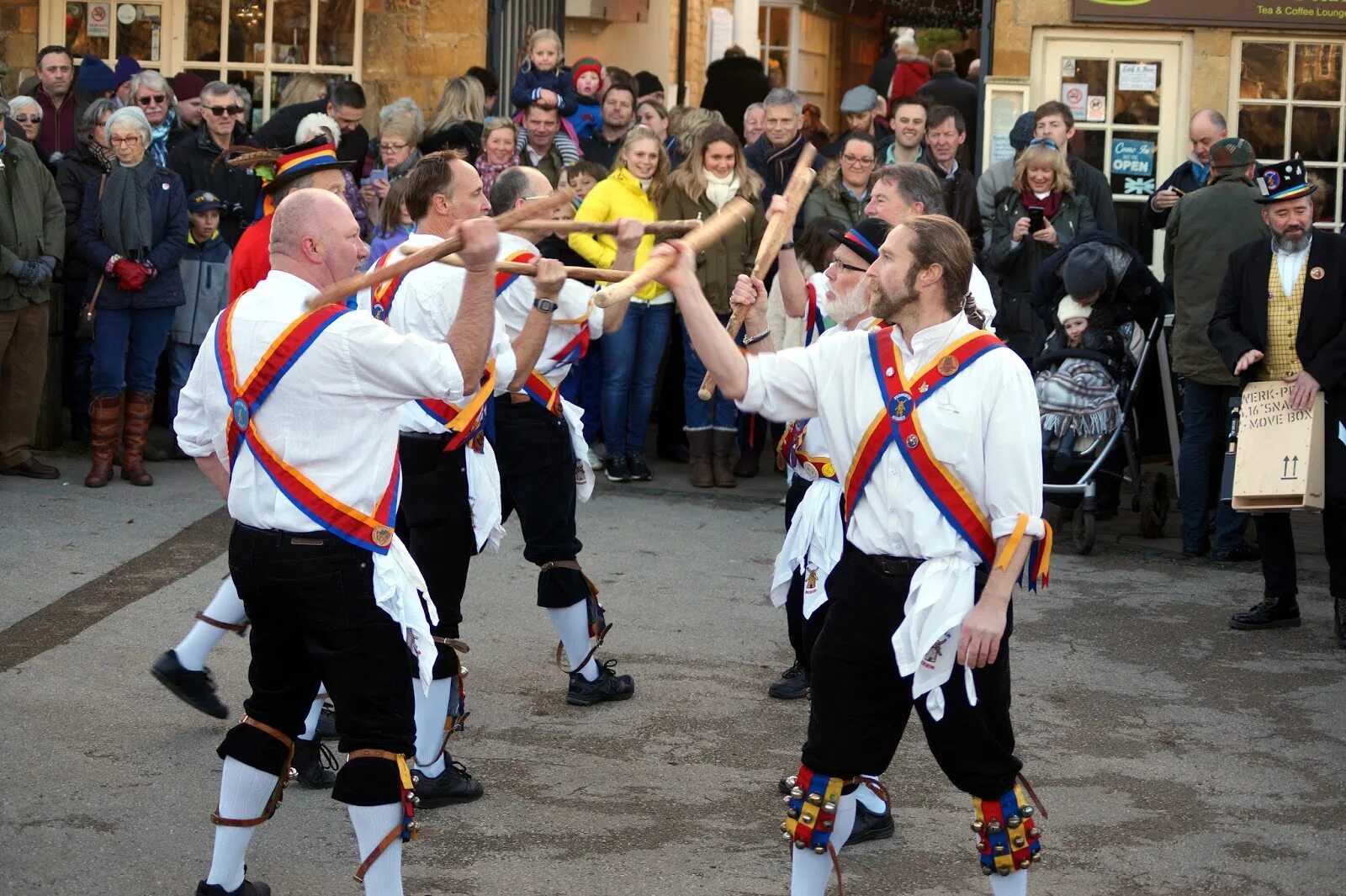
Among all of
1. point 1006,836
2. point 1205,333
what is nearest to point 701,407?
point 1205,333

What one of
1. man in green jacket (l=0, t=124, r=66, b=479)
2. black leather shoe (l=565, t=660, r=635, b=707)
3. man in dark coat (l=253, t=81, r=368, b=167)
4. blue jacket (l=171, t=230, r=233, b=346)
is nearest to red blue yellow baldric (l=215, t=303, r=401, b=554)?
black leather shoe (l=565, t=660, r=635, b=707)

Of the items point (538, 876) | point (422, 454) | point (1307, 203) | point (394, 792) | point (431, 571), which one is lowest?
point (538, 876)

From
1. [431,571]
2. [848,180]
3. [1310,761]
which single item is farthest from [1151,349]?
[431,571]

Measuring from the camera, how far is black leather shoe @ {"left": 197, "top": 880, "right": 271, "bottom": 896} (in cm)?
475

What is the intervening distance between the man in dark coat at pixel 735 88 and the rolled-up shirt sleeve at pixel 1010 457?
10.5 m

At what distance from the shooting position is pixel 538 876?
16.8 ft

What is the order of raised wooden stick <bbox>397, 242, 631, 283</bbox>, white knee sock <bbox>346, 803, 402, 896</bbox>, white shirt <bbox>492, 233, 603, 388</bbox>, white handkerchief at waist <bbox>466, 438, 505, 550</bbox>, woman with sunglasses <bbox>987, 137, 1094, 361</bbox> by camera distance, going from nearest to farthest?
white knee sock <bbox>346, 803, 402, 896</bbox>
raised wooden stick <bbox>397, 242, 631, 283</bbox>
white handkerchief at waist <bbox>466, 438, 505, 550</bbox>
white shirt <bbox>492, 233, 603, 388</bbox>
woman with sunglasses <bbox>987, 137, 1094, 361</bbox>

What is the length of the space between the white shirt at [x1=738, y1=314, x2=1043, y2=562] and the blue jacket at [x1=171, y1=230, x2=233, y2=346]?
7095 millimetres

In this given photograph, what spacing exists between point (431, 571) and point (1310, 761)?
314 cm

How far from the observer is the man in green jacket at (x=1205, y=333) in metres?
9.37

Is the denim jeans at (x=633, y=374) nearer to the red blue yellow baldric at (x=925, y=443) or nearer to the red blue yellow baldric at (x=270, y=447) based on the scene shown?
the red blue yellow baldric at (x=270, y=447)

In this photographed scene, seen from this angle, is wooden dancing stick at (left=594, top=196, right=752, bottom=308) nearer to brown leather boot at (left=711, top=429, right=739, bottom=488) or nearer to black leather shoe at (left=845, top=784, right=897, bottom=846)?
black leather shoe at (left=845, top=784, right=897, bottom=846)

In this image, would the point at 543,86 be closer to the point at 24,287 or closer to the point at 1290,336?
the point at 24,287

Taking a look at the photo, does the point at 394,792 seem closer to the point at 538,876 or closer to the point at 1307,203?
the point at 538,876
